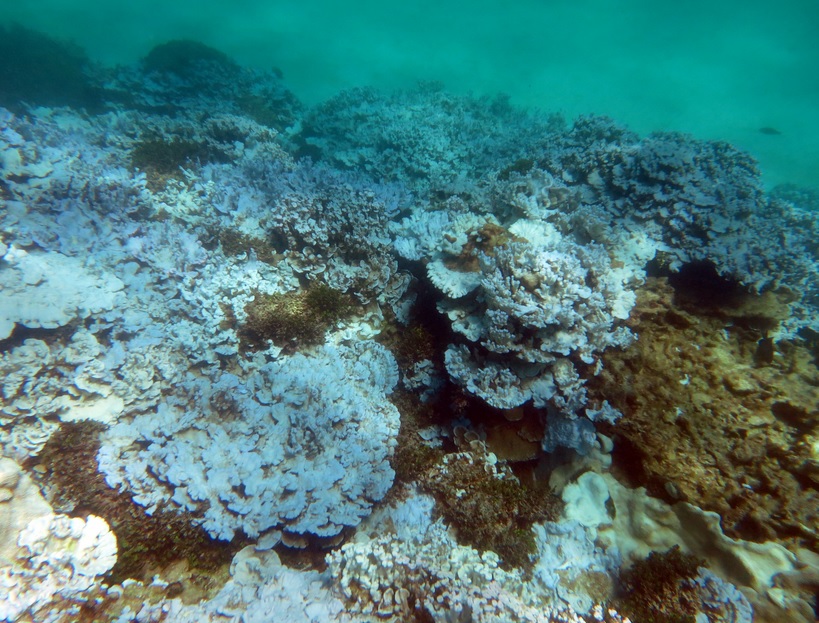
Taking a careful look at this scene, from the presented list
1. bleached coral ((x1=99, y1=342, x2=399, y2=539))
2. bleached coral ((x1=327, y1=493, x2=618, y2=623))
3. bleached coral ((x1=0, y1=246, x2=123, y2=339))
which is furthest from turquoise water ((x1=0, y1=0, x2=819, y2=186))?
bleached coral ((x1=327, y1=493, x2=618, y2=623))

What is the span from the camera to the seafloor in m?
3.38

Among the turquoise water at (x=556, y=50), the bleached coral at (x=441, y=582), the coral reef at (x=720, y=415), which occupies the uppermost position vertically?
the turquoise water at (x=556, y=50)

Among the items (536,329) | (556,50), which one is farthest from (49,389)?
(556,50)

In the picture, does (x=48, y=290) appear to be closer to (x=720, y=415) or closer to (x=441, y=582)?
(x=441, y=582)

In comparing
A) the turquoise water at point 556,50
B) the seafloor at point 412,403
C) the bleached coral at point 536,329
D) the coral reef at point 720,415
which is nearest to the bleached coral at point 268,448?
the seafloor at point 412,403

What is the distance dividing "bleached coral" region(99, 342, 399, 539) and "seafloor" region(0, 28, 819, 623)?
31mm

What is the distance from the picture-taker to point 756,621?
2998 millimetres

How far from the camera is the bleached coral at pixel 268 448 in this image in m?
3.80

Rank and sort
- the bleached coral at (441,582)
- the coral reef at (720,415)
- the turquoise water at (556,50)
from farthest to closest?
the turquoise water at (556,50) < the coral reef at (720,415) < the bleached coral at (441,582)

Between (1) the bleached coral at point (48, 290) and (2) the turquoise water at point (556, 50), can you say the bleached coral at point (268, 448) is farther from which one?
(2) the turquoise water at point (556, 50)

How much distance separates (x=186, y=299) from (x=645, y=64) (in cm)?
5518

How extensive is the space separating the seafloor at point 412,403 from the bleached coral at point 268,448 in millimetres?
31

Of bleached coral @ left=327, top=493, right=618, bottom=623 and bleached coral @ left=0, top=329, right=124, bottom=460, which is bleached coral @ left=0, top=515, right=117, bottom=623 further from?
bleached coral @ left=327, top=493, right=618, bottom=623

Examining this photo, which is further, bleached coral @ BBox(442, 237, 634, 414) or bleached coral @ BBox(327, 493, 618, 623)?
bleached coral @ BBox(442, 237, 634, 414)
